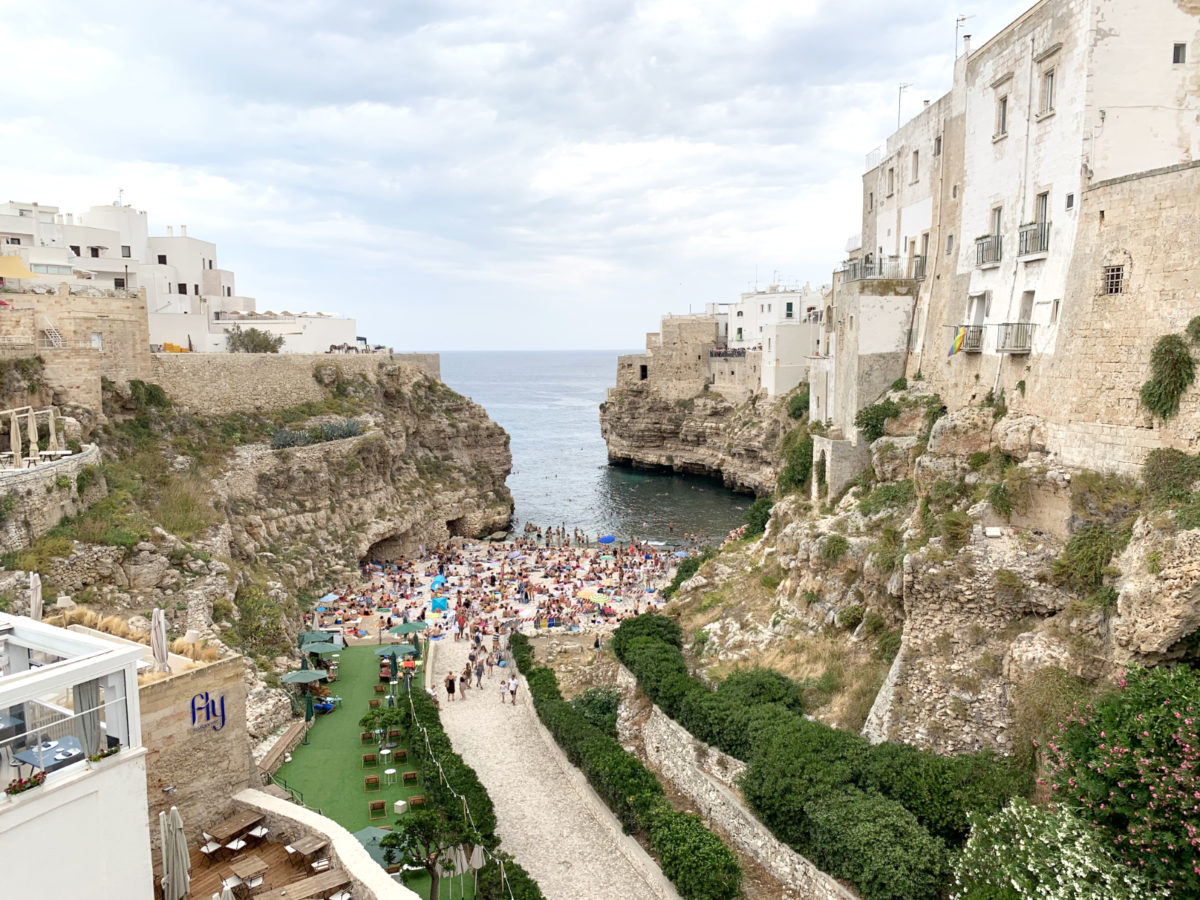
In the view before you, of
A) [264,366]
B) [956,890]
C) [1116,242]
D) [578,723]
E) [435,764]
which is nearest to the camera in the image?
[956,890]

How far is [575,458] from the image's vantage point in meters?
88.3

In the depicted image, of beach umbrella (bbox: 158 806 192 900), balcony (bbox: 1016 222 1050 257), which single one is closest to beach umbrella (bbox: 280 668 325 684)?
beach umbrella (bbox: 158 806 192 900)

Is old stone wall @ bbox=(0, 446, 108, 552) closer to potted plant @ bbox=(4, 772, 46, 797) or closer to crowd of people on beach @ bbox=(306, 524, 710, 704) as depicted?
crowd of people on beach @ bbox=(306, 524, 710, 704)

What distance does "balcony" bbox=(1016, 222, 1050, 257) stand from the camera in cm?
1934

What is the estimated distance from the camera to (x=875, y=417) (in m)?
26.2

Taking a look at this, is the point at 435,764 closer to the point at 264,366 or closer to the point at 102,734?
the point at 102,734

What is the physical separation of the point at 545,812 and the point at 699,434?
49612 millimetres

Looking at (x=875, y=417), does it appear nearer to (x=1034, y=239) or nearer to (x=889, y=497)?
(x=889, y=497)

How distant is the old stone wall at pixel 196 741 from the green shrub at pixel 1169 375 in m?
16.1

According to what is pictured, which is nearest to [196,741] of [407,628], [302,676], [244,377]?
[302,676]

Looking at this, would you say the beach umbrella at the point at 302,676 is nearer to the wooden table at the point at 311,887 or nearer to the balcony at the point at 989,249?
the wooden table at the point at 311,887

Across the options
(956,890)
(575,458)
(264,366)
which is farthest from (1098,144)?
(575,458)

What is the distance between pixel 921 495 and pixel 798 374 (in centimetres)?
3860

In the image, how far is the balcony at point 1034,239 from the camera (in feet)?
63.5
